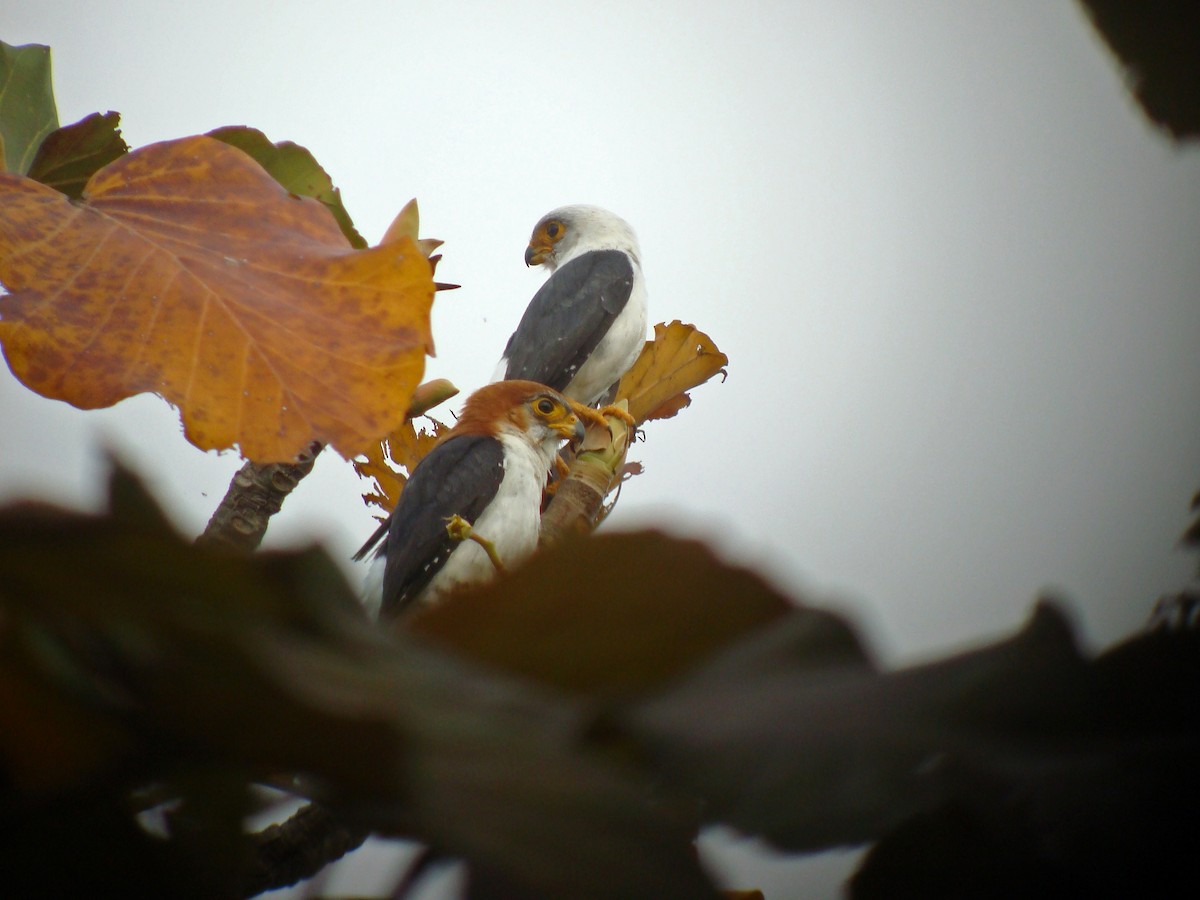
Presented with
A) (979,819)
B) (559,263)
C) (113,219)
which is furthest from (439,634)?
(559,263)

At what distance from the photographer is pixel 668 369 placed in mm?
2836

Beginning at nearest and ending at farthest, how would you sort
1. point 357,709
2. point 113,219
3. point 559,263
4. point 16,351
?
point 357,709 → point 16,351 → point 113,219 → point 559,263

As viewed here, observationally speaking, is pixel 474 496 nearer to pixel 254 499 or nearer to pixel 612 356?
pixel 254 499

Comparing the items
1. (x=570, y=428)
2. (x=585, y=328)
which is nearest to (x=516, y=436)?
(x=570, y=428)

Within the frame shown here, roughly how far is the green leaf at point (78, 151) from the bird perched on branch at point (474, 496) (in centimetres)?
197

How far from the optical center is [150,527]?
260 mm

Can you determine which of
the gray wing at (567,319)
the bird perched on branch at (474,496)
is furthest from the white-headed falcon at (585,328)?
the bird perched on branch at (474,496)

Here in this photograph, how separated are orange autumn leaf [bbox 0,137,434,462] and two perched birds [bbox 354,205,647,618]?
54.9 inches

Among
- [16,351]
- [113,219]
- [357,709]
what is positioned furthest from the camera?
[113,219]

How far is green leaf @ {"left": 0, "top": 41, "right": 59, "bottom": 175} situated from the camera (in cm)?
144

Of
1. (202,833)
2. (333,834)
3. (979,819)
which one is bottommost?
(333,834)

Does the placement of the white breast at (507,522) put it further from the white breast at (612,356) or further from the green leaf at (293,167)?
the green leaf at (293,167)

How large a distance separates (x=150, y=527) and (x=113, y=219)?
97 centimetres

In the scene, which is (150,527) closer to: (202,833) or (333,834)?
(202,833)
